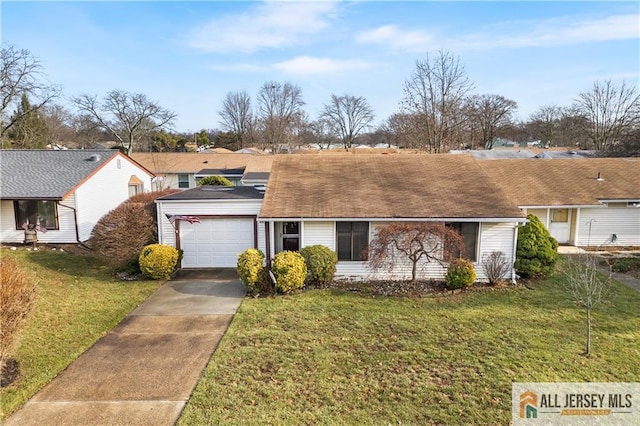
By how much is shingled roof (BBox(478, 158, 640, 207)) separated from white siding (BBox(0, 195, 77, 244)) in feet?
Result: 60.1

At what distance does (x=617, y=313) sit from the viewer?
9.94 metres

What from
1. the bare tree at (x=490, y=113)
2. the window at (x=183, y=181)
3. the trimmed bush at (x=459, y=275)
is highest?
the bare tree at (x=490, y=113)

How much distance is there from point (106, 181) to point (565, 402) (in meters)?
20.4

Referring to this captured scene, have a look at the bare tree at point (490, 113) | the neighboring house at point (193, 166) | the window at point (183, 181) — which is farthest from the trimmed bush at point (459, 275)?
the bare tree at point (490, 113)

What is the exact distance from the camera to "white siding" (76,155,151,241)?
17.2 metres

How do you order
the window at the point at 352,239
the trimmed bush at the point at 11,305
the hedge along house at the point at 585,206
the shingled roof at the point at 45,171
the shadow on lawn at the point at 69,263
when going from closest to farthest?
1. the trimmed bush at the point at 11,305
2. the window at the point at 352,239
3. the shadow on lawn at the point at 69,263
4. the shingled roof at the point at 45,171
5. the hedge along house at the point at 585,206

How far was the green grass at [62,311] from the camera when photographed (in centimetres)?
697

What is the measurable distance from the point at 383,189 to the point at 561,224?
31.9 ft

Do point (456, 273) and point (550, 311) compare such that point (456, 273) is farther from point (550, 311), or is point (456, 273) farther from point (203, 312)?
point (203, 312)

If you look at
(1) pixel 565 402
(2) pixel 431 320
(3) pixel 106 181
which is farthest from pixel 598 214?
(3) pixel 106 181

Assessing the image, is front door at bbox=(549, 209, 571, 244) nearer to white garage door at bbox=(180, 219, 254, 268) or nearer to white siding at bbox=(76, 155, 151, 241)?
white garage door at bbox=(180, 219, 254, 268)

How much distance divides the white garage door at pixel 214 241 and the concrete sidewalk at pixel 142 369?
3.24m

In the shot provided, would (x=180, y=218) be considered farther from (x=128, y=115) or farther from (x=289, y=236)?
(x=128, y=115)

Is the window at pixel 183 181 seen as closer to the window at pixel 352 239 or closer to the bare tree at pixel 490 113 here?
the window at pixel 352 239
